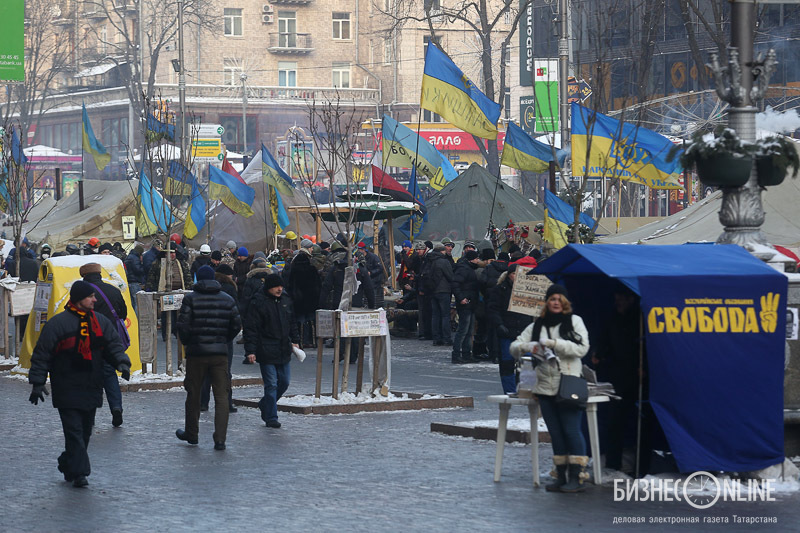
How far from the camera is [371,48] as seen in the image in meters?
88.8

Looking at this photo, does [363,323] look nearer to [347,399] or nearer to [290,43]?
[347,399]

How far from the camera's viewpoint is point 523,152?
2827 centimetres

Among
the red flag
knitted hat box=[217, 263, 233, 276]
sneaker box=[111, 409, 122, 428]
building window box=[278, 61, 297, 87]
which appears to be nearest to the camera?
sneaker box=[111, 409, 122, 428]

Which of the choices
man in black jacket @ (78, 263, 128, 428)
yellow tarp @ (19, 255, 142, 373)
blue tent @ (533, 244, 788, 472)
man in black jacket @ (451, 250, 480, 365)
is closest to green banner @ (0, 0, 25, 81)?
yellow tarp @ (19, 255, 142, 373)

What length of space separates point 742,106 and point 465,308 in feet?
33.6

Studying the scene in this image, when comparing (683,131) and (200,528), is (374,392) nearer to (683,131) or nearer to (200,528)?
(200,528)

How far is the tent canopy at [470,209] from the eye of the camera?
32844 mm

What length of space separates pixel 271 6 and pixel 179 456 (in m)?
77.6

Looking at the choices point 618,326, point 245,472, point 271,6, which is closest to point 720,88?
point 618,326

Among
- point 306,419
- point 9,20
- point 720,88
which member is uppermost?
point 9,20

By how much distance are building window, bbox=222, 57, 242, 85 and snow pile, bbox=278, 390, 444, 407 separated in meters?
71.2

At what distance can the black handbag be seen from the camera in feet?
33.3

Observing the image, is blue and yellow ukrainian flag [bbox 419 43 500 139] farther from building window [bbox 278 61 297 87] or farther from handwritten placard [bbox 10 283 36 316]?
building window [bbox 278 61 297 87]

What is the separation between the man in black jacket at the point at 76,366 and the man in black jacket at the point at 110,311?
2495mm
